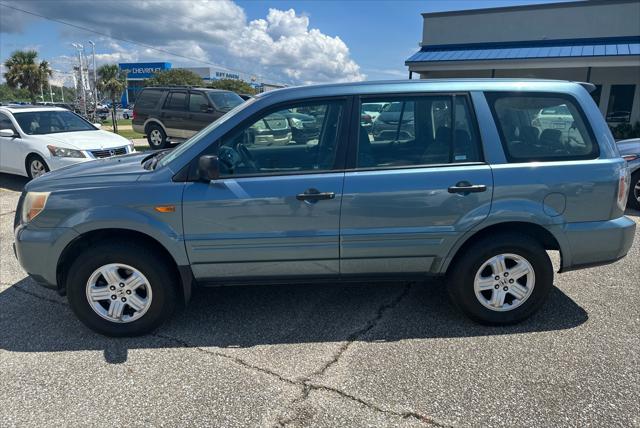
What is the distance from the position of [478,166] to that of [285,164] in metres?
1.38

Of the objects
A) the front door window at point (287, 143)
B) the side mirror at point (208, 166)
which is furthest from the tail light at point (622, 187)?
the side mirror at point (208, 166)

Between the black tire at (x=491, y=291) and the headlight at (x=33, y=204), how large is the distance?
3.04m

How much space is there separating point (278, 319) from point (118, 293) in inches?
48.1

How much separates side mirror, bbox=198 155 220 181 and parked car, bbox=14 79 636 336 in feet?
0.05

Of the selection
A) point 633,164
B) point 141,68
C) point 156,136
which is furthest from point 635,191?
point 141,68

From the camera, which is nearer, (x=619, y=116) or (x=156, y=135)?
(x=156, y=135)

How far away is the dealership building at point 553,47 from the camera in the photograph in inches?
677

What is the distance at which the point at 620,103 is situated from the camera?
18516mm

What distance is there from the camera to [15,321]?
3611 millimetres

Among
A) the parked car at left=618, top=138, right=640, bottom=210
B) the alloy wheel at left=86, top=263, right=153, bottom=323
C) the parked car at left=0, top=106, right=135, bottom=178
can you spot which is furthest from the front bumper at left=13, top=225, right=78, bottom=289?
the parked car at left=618, top=138, right=640, bottom=210

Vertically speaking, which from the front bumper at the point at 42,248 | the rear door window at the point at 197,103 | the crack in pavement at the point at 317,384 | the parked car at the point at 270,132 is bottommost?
the crack in pavement at the point at 317,384

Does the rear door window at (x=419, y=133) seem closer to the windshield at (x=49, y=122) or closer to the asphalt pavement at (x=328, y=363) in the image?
the asphalt pavement at (x=328, y=363)

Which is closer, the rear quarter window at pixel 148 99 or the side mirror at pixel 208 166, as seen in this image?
the side mirror at pixel 208 166

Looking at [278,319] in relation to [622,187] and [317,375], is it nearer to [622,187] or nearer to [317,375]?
[317,375]
